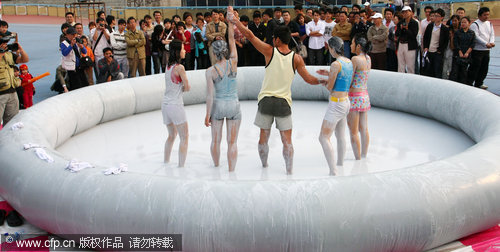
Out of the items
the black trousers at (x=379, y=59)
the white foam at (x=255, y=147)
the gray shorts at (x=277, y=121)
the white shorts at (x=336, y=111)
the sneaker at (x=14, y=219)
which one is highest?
the black trousers at (x=379, y=59)

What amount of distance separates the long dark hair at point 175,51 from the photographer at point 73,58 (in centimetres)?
360

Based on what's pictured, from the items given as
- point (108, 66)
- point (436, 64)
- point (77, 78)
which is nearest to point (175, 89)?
point (108, 66)

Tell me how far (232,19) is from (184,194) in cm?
190

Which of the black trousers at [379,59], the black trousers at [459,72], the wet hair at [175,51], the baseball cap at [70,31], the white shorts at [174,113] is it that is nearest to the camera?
the wet hair at [175,51]

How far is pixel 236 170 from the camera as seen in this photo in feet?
17.2

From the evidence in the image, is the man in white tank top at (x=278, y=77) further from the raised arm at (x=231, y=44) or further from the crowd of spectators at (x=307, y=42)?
the crowd of spectators at (x=307, y=42)

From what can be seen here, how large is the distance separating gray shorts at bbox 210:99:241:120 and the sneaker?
1.90 metres

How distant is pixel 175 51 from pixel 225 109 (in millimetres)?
716

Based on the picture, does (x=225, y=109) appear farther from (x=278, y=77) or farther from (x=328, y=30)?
(x=328, y=30)

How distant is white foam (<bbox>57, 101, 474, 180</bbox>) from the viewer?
5.27 meters

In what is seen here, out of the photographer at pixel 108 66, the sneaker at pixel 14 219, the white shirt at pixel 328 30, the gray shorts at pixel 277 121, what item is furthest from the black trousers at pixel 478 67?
the sneaker at pixel 14 219

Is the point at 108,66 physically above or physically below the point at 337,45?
below

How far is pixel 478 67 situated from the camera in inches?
327

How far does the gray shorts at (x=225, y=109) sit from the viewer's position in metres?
4.98
